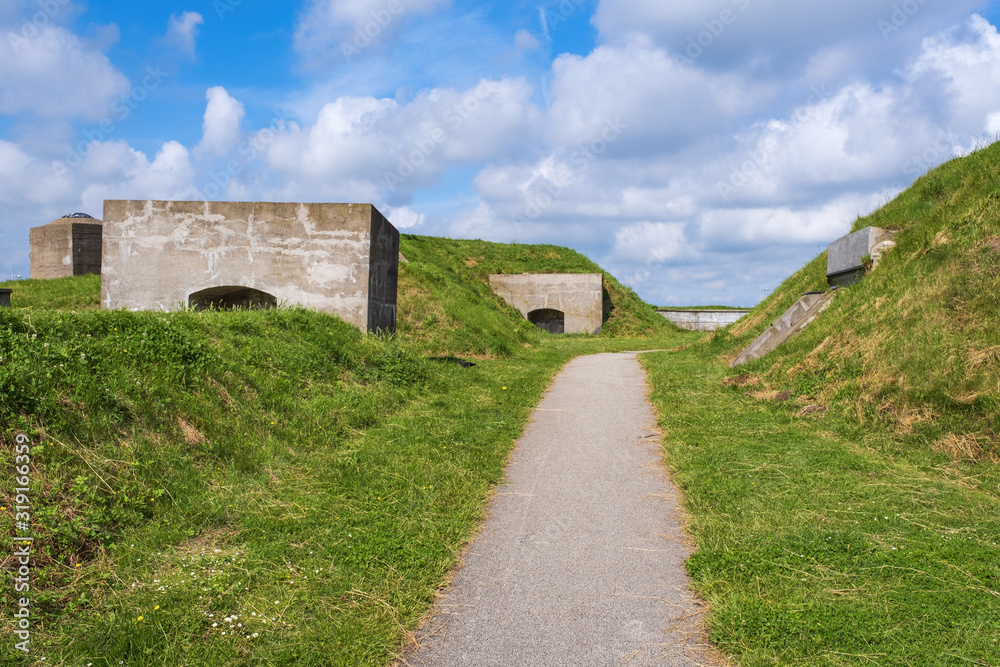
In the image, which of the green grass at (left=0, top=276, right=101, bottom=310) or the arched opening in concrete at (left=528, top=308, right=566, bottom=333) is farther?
the arched opening in concrete at (left=528, top=308, right=566, bottom=333)

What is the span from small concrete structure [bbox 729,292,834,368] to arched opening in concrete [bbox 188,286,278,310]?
9.09 meters

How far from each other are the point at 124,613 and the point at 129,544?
80cm

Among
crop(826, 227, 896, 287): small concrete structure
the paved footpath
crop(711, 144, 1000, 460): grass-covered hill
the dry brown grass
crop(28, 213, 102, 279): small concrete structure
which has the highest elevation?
crop(28, 213, 102, 279): small concrete structure

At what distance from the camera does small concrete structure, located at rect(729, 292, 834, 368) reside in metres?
12.2

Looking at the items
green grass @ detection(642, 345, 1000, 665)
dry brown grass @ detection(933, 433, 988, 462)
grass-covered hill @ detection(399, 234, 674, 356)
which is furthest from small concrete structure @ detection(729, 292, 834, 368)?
grass-covered hill @ detection(399, 234, 674, 356)

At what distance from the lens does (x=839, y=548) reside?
4.29 m

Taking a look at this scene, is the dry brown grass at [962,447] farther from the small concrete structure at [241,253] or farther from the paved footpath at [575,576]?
the small concrete structure at [241,253]

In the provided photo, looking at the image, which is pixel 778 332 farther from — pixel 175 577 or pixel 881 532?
pixel 175 577

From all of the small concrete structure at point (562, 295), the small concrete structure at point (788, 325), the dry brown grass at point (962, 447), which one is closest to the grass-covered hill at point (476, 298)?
the small concrete structure at point (562, 295)

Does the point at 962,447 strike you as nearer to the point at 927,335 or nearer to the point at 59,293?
the point at 927,335

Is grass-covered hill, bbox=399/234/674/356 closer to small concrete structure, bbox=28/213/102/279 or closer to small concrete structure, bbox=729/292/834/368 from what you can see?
small concrete structure, bbox=729/292/834/368

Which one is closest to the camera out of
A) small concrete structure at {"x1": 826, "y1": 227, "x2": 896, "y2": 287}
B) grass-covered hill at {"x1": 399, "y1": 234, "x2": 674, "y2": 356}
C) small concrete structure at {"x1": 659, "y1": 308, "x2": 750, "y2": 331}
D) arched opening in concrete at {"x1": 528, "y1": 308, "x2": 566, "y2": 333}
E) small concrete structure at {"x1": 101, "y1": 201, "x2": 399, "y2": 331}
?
small concrete structure at {"x1": 101, "y1": 201, "x2": 399, "y2": 331}

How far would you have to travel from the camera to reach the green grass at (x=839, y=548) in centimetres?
326

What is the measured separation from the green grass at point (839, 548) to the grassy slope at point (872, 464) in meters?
0.01
